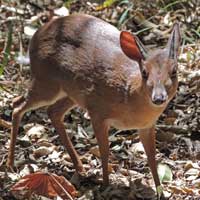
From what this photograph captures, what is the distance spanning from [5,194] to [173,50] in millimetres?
1675

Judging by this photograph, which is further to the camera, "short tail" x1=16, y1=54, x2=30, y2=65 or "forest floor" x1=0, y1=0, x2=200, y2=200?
"short tail" x1=16, y1=54, x2=30, y2=65

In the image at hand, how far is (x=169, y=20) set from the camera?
29.0ft

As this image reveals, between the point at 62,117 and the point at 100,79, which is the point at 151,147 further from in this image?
the point at 62,117

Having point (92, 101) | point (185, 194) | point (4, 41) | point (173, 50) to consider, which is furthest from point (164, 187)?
point (4, 41)

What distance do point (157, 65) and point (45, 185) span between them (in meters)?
1.31

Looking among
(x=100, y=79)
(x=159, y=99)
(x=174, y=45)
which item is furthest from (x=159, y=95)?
(x=100, y=79)

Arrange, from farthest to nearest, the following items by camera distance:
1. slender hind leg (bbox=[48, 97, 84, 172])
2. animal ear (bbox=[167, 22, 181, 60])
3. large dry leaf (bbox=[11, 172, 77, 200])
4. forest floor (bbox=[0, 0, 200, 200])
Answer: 1. slender hind leg (bbox=[48, 97, 84, 172])
2. forest floor (bbox=[0, 0, 200, 200])
3. large dry leaf (bbox=[11, 172, 77, 200])
4. animal ear (bbox=[167, 22, 181, 60])

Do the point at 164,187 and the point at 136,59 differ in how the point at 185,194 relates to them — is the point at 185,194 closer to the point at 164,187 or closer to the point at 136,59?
the point at 164,187

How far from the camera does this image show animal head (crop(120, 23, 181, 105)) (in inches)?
198

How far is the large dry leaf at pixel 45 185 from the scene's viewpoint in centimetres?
562

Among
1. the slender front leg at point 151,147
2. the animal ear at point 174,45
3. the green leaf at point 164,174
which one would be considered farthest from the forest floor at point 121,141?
the animal ear at point 174,45

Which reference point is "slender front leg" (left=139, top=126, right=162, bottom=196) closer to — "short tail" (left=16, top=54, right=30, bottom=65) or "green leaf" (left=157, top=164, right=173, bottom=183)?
"green leaf" (left=157, top=164, right=173, bottom=183)

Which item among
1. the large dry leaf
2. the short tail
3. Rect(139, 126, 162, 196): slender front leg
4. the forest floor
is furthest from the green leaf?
the short tail

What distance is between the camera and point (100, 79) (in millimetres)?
5668
